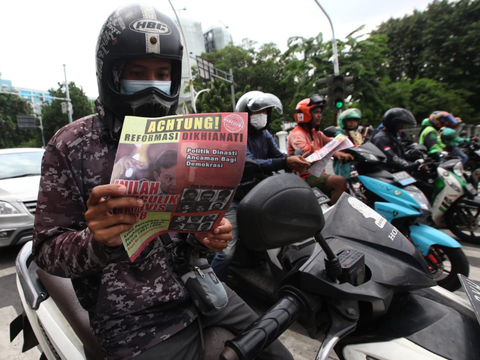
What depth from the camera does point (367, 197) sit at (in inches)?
138

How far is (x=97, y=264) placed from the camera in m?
0.89

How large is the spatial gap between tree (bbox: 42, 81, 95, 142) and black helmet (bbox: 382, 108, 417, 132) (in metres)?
38.8

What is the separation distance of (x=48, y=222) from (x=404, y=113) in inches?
165

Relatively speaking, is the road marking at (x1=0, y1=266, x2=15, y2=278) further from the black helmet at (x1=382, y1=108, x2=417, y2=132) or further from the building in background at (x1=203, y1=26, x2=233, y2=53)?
the building in background at (x1=203, y1=26, x2=233, y2=53)

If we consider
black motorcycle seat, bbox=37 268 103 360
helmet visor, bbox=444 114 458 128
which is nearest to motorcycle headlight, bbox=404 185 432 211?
black motorcycle seat, bbox=37 268 103 360

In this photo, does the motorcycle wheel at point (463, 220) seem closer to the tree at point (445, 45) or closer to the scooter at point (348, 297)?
the scooter at point (348, 297)

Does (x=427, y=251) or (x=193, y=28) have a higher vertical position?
(x=193, y=28)

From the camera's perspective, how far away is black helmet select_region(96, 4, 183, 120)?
1.10m

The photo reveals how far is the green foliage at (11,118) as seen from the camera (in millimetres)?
28422

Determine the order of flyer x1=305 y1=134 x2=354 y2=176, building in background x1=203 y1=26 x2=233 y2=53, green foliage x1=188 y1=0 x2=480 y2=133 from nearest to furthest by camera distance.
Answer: flyer x1=305 y1=134 x2=354 y2=176 → green foliage x1=188 y1=0 x2=480 y2=133 → building in background x1=203 y1=26 x2=233 y2=53

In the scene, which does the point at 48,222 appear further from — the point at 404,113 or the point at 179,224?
the point at 404,113

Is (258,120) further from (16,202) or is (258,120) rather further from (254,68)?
(254,68)

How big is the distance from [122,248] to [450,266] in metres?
3.06

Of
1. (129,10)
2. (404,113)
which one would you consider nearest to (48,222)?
(129,10)
